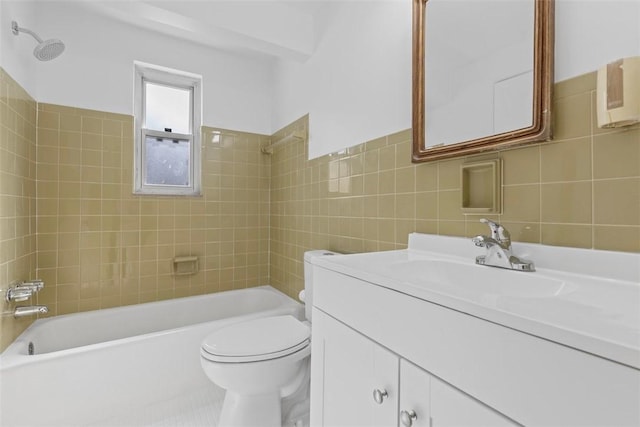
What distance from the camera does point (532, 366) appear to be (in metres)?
0.44

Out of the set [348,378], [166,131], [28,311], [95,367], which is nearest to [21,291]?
[28,311]

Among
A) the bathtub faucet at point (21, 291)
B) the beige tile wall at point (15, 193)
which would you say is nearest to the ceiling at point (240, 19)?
the beige tile wall at point (15, 193)

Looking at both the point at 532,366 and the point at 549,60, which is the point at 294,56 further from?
the point at 532,366

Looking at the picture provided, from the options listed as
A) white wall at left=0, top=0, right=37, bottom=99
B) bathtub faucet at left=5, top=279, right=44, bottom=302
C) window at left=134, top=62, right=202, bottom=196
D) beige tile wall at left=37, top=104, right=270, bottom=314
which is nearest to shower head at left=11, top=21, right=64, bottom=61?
white wall at left=0, top=0, right=37, bottom=99

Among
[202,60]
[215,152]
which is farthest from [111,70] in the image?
[215,152]

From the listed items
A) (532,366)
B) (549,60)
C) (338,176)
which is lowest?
(532,366)

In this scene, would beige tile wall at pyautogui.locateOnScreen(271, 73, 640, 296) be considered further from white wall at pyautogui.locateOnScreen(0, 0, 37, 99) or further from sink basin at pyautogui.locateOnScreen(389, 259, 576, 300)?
white wall at pyautogui.locateOnScreen(0, 0, 37, 99)

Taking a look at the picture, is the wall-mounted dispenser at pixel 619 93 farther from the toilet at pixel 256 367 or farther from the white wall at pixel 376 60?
the toilet at pixel 256 367

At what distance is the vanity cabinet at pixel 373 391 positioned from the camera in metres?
0.55

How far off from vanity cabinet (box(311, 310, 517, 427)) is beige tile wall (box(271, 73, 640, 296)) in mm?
547

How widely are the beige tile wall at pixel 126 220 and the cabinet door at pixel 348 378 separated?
1722mm

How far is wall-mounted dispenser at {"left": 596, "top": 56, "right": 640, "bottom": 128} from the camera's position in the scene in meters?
0.64

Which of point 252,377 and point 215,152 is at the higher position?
point 215,152

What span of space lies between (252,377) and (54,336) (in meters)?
1.47
